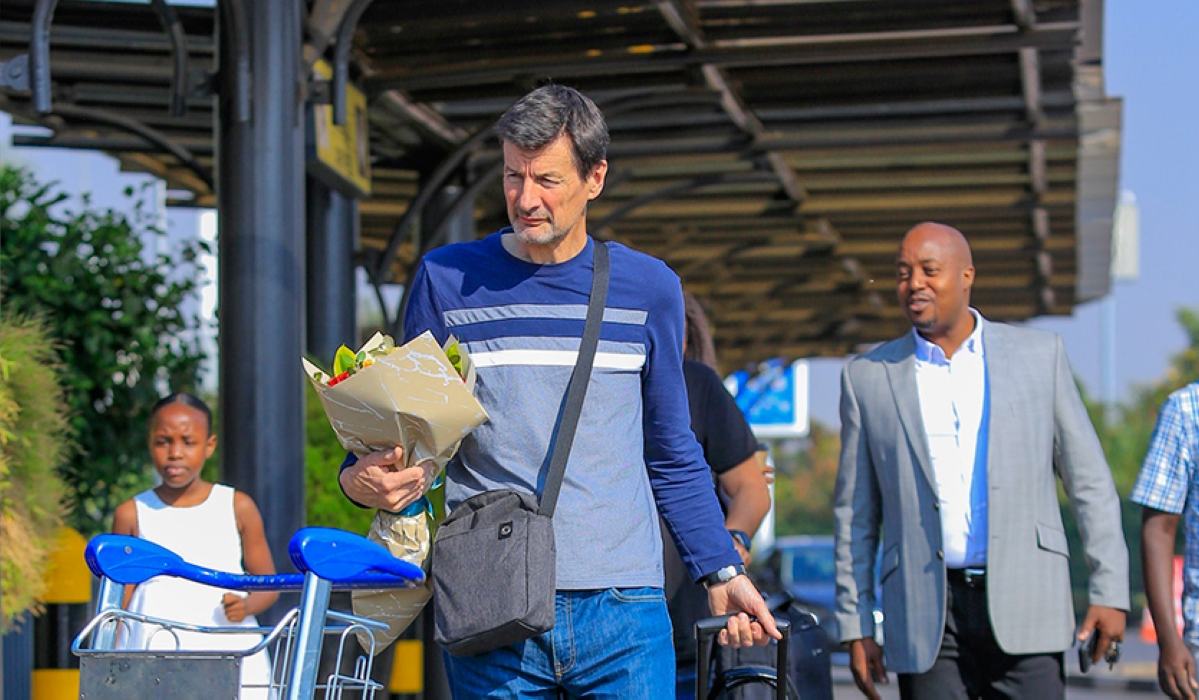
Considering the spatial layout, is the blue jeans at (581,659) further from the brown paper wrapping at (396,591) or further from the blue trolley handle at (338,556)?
the blue trolley handle at (338,556)

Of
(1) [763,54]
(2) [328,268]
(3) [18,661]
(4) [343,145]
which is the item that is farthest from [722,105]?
(3) [18,661]

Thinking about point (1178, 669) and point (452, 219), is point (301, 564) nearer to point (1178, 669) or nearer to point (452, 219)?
point (1178, 669)

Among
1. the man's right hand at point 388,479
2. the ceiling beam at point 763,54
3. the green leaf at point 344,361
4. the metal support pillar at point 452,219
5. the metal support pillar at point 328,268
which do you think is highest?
the ceiling beam at point 763,54

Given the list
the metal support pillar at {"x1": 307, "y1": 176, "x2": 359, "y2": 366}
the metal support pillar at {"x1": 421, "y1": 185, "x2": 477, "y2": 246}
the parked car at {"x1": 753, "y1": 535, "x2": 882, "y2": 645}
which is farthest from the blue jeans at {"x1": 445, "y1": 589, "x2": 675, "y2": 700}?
the parked car at {"x1": 753, "y1": 535, "x2": 882, "y2": 645}

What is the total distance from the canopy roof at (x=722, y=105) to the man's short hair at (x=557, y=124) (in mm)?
3757

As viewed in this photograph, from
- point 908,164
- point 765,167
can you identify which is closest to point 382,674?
point 765,167

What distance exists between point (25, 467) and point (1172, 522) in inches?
137

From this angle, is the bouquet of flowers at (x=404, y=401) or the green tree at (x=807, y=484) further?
the green tree at (x=807, y=484)

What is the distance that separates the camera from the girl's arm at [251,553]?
585 cm

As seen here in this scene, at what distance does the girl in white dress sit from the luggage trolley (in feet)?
8.30

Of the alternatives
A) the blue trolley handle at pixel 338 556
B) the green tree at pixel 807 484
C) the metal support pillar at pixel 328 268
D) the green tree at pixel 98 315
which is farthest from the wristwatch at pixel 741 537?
the green tree at pixel 807 484

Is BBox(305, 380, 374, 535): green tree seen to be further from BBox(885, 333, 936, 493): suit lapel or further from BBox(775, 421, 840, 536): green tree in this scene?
BBox(775, 421, 840, 536): green tree

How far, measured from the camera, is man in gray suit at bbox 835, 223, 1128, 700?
4.93 metres

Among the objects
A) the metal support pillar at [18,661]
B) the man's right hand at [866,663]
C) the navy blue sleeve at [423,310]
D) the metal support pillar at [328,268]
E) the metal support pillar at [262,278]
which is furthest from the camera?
the metal support pillar at [328,268]
